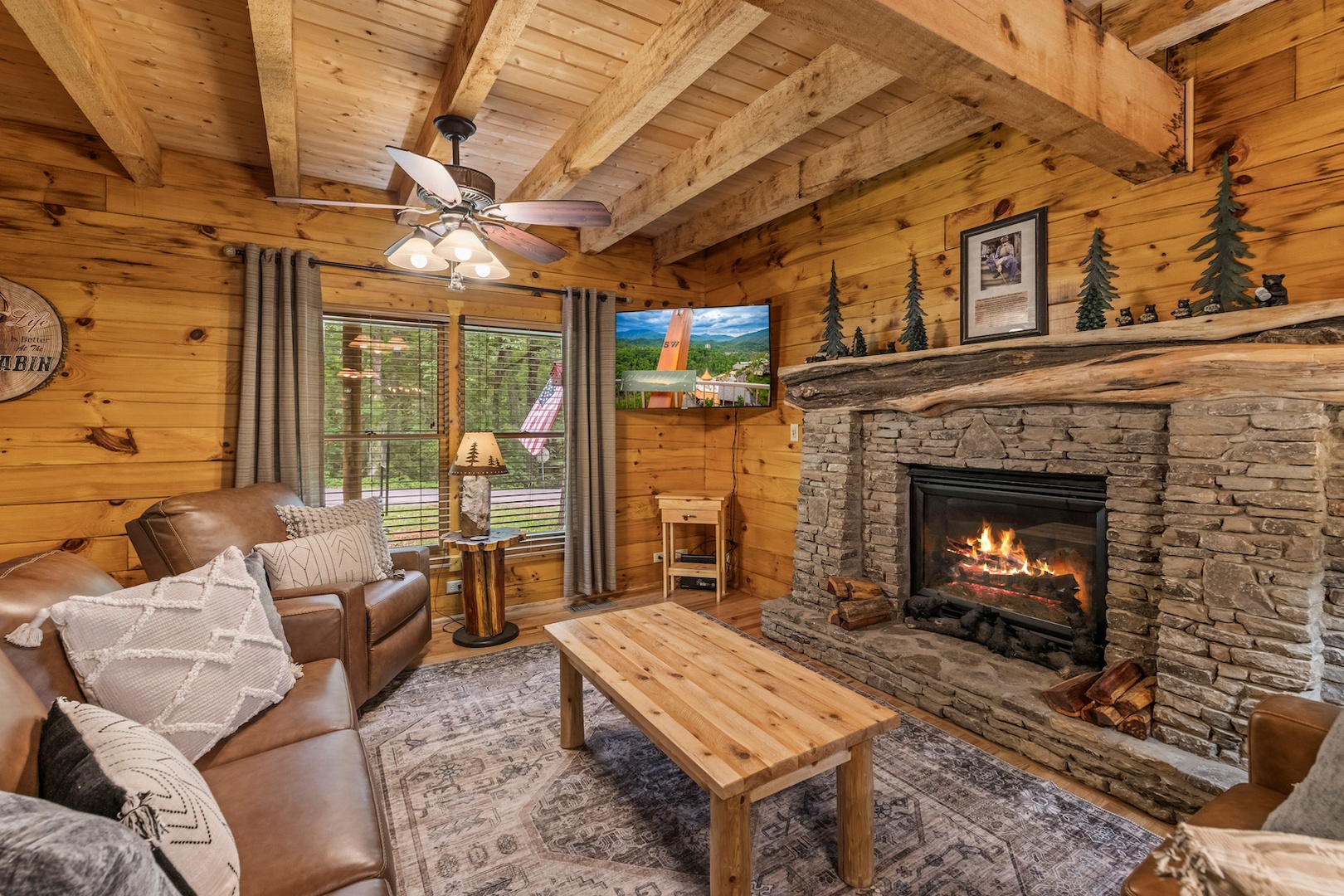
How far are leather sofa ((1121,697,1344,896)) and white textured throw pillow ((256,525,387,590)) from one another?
9.46 ft

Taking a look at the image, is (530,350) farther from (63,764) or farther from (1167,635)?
(1167,635)

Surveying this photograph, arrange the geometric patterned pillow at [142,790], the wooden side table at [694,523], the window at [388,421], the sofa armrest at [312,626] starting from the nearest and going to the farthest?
the geometric patterned pillow at [142,790] → the sofa armrest at [312,626] → the window at [388,421] → the wooden side table at [694,523]

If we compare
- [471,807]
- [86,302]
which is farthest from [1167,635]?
[86,302]

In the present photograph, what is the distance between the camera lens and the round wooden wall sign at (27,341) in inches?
111

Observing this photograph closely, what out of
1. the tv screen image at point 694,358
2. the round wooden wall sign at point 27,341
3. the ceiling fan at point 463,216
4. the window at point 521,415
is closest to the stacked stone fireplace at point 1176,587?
the tv screen image at point 694,358

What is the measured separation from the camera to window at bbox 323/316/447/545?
3.60 metres

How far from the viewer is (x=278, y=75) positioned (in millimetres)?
2080

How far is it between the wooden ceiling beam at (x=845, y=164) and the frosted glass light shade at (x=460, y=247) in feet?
5.84

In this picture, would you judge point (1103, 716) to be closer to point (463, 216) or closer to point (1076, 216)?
point (1076, 216)

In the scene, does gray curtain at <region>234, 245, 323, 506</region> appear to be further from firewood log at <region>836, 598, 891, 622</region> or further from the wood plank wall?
firewood log at <region>836, 598, 891, 622</region>

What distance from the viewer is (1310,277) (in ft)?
6.46

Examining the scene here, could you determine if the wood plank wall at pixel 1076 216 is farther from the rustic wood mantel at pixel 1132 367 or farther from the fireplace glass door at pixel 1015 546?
the fireplace glass door at pixel 1015 546

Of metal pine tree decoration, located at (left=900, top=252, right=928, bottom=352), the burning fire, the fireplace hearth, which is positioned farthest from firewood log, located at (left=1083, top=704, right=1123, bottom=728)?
metal pine tree decoration, located at (left=900, top=252, right=928, bottom=352)

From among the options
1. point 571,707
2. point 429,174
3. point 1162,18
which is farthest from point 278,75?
point 1162,18
